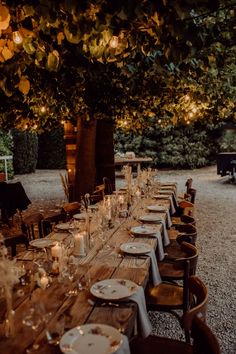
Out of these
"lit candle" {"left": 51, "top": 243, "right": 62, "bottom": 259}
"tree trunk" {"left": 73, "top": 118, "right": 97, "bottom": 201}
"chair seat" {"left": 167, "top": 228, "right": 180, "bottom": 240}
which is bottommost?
"chair seat" {"left": 167, "top": 228, "right": 180, "bottom": 240}

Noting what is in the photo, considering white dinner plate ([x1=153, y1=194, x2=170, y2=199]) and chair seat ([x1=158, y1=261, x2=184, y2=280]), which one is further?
white dinner plate ([x1=153, y1=194, x2=170, y2=199])

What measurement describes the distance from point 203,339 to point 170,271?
183 centimetres

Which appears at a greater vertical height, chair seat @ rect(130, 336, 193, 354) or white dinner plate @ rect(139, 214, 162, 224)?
white dinner plate @ rect(139, 214, 162, 224)

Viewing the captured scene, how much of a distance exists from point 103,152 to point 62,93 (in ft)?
9.51

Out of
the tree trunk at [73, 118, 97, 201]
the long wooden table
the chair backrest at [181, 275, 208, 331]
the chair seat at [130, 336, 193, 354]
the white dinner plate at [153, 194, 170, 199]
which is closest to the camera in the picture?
the long wooden table

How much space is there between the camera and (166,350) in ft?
8.00

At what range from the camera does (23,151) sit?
18141 mm

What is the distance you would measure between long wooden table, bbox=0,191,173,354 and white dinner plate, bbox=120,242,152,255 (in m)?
0.06

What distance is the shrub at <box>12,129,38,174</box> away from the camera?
18000 millimetres

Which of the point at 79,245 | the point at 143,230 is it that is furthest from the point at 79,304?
the point at 143,230

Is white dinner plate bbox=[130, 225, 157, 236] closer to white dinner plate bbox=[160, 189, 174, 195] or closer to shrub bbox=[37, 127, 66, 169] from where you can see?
white dinner plate bbox=[160, 189, 174, 195]

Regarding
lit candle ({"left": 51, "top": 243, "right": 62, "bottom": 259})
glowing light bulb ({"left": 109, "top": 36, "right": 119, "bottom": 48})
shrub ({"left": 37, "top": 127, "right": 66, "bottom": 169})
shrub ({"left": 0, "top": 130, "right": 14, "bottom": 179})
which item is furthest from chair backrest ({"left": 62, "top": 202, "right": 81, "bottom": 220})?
shrub ({"left": 37, "top": 127, "right": 66, "bottom": 169})

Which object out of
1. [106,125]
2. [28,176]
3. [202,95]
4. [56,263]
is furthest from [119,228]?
[28,176]

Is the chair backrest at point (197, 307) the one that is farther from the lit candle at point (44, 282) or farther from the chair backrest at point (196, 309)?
the lit candle at point (44, 282)
